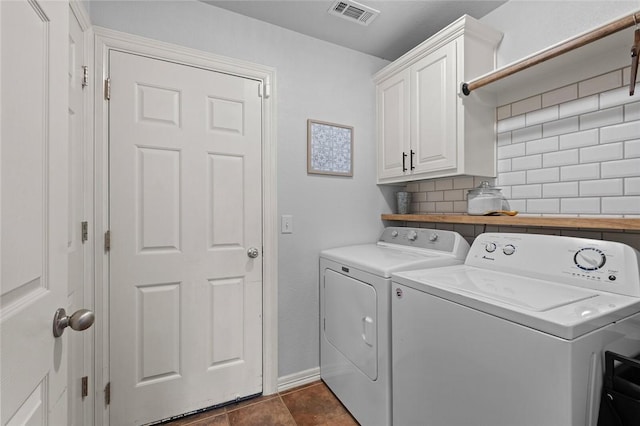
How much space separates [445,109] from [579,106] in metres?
0.62

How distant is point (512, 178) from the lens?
171 cm

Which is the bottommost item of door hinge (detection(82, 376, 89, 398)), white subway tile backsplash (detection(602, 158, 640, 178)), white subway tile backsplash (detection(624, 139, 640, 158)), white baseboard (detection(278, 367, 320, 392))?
white baseboard (detection(278, 367, 320, 392))

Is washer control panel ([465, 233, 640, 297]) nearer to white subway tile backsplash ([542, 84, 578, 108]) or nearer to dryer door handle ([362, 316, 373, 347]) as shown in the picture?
dryer door handle ([362, 316, 373, 347])

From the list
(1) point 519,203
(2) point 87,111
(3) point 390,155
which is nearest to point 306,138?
(3) point 390,155

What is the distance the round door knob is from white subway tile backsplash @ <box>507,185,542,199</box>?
1990mm

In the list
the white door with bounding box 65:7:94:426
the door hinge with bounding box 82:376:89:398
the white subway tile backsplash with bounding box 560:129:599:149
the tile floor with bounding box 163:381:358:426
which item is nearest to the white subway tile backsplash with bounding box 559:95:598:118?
the white subway tile backsplash with bounding box 560:129:599:149

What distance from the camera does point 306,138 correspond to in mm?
2070

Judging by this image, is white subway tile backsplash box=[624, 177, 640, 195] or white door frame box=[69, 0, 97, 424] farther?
white door frame box=[69, 0, 97, 424]

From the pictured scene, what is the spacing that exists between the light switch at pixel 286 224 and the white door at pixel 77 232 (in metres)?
1.06

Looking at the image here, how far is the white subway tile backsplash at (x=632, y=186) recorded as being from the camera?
1254 mm

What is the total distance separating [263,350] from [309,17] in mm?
2236

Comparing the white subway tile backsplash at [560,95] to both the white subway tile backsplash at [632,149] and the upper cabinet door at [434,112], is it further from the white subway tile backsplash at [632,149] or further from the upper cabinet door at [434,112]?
the upper cabinet door at [434,112]

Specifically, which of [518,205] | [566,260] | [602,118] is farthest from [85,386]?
[602,118]

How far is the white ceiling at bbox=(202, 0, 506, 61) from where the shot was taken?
1.77 m
